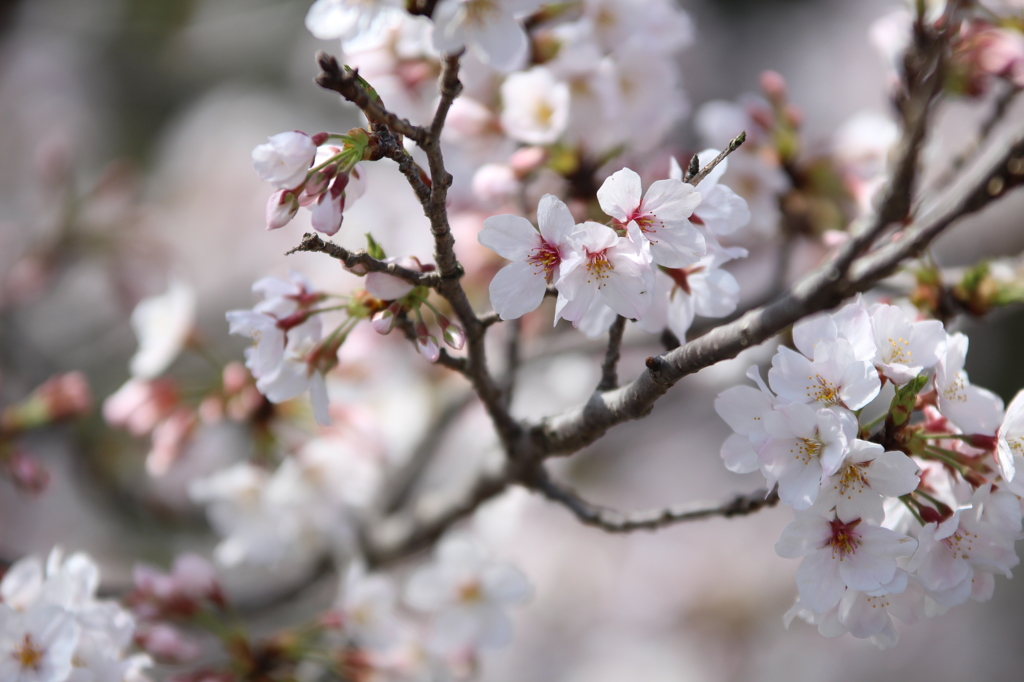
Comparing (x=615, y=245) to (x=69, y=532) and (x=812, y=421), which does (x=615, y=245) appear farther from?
(x=69, y=532)

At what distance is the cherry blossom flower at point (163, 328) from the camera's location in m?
1.44

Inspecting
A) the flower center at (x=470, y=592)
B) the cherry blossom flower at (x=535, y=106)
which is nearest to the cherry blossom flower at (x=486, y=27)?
the cherry blossom flower at (x=535, y=106)

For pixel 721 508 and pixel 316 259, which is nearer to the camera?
pixel 721 508

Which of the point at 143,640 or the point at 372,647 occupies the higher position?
the point at 143,640

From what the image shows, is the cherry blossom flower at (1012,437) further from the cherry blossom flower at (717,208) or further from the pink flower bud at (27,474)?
the pink flower bud at (27,474)

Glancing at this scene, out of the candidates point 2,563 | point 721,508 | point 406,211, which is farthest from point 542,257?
point 406,211

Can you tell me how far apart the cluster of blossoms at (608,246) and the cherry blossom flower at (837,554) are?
0.88 feet

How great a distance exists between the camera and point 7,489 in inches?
120

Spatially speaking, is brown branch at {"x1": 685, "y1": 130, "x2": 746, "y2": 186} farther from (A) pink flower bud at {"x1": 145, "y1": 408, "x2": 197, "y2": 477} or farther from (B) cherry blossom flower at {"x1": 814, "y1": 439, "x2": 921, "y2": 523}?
(A) pink flower bud at {"x1": 145, "y1": 408, "x2": 197, "y2": 477}

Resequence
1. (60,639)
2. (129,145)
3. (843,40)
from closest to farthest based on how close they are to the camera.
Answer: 1. (60,639)
2. (129,145)
3. (843,40)

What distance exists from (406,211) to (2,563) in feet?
3.81

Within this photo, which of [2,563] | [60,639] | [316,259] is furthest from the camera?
[316,259]

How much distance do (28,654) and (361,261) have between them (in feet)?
2.12

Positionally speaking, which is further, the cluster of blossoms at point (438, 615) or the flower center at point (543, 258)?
the cluster of blossoms at point (438, 615)
